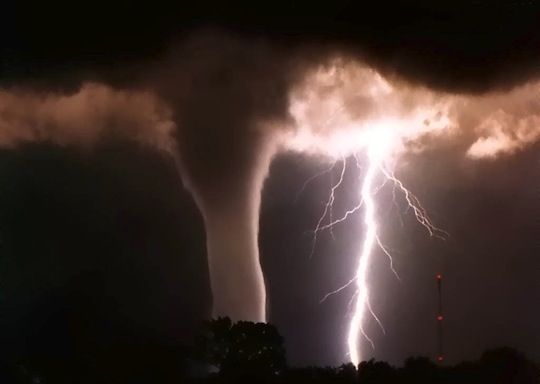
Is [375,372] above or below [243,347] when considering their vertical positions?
below

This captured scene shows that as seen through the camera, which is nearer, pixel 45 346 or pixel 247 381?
pixel 247 381

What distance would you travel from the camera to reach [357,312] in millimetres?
16844

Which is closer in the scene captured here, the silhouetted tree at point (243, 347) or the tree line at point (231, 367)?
the tree line at point (231, 367)

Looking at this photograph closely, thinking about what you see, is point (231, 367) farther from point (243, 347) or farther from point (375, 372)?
point (375, 372)

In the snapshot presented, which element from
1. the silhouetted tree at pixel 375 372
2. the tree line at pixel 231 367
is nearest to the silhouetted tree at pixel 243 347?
the tree line at pixel 231 367

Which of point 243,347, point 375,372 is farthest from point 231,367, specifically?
point 375,372

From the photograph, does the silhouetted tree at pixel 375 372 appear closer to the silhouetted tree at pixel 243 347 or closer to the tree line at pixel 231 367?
the tree line at pixel 231 367

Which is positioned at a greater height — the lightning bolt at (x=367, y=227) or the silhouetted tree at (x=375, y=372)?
the lightning bolt at (x=367, y=227)

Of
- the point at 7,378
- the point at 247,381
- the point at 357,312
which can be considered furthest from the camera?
the point at 357,312

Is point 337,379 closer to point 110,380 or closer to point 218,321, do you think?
point 218,321

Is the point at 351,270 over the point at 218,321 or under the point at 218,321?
over

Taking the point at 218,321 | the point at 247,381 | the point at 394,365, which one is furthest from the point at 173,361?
the point at 394,365

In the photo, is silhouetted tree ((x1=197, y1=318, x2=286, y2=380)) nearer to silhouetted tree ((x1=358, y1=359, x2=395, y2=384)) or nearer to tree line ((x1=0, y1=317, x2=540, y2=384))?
tree line ((x1=0, y1=317, x2=540, y2=384))

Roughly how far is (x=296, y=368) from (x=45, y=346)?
18.6 ft
